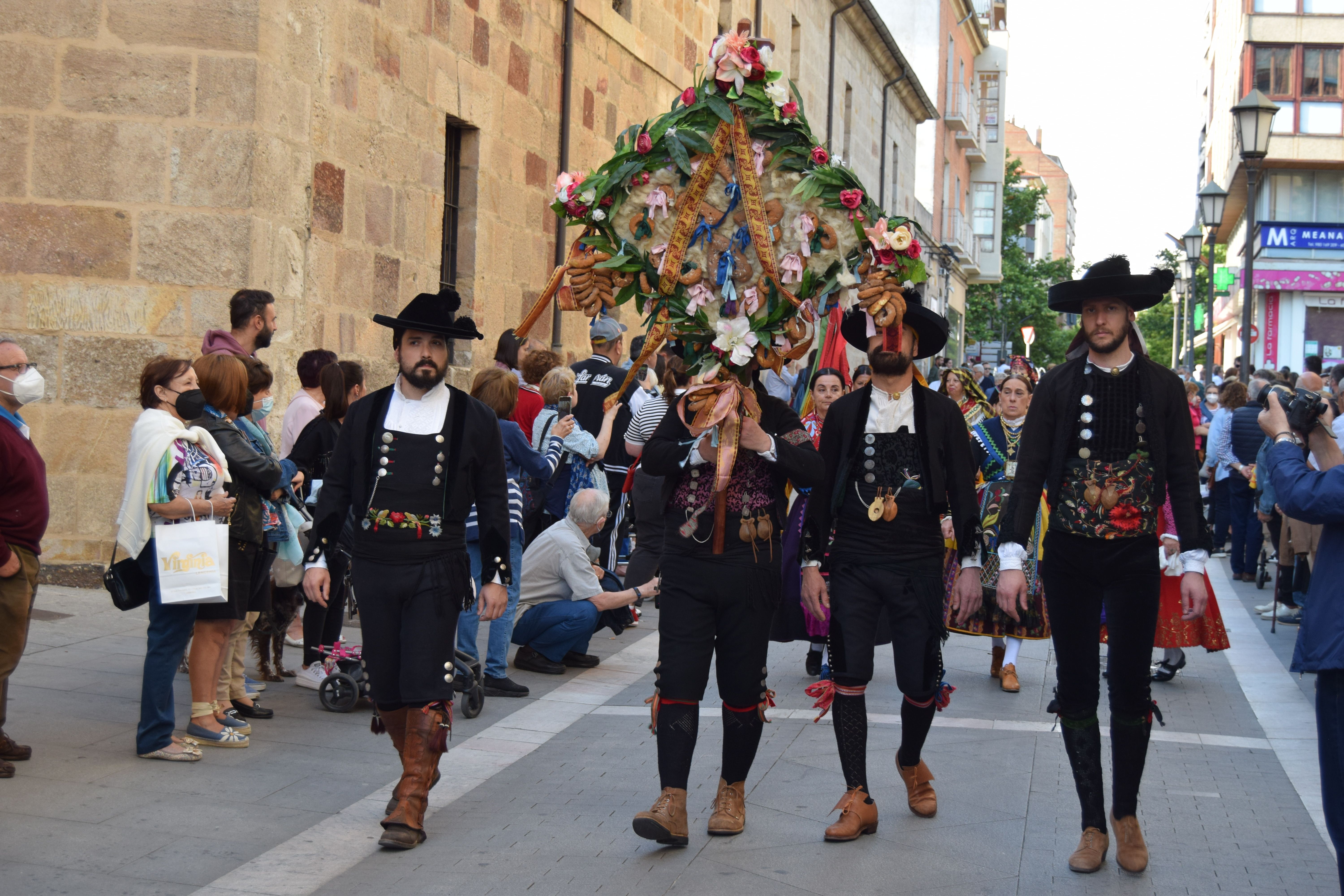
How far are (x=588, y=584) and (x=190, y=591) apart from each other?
10.3 ft

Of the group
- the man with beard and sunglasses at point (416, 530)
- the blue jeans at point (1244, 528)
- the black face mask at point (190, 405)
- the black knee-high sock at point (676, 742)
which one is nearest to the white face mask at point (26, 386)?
the black face mask at point (190, 405)

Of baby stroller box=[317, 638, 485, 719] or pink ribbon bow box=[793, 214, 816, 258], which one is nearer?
pink ribbon bow box=[793, 214, 816, 258]

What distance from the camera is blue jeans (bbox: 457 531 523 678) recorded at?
7770 mm

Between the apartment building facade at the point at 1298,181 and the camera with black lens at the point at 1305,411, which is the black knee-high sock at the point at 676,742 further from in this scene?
the apartment building facade at the point at 1298,181

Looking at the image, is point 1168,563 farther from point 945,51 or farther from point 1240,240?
point 1240,240

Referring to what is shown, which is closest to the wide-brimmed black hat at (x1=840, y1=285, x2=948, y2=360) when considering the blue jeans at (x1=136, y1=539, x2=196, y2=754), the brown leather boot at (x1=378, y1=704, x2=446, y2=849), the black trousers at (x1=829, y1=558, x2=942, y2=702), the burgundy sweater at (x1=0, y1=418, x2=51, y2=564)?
the black trousers at (x1=829, y1=558, x2=942, y2=702)

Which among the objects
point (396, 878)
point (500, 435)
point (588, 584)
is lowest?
point (396, 878)

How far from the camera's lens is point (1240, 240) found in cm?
5084

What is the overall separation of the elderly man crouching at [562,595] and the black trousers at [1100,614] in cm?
396

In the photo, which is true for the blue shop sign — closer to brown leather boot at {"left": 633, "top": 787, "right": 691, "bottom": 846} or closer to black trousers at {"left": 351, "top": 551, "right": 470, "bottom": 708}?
brown leather boot at {"left": 633, "top": 787, "right": 691, "bottom": 846}

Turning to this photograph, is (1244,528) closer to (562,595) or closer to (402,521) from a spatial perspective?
(562,595)

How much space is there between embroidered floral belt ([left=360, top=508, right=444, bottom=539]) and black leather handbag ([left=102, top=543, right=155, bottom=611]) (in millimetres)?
1439

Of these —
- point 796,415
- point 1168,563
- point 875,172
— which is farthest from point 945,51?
point 796,415

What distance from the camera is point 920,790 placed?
5746mm
